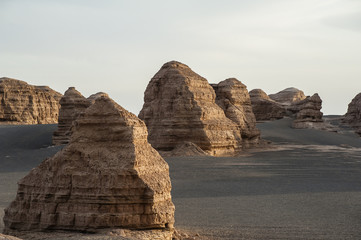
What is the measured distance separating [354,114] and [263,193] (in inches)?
2062

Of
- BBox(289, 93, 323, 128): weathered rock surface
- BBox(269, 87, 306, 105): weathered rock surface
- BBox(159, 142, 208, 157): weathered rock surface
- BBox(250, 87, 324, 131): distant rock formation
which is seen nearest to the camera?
BBox(159, 142, 208, 157): weathered rock surface

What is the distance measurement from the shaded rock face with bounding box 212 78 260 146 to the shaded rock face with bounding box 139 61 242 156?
4669 mm

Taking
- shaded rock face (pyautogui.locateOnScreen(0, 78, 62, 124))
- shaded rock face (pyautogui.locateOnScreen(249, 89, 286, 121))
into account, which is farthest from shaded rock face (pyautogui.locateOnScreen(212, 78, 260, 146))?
shaded rock face (pyautogui.locateOnScreen(0, 78, 62, 124))

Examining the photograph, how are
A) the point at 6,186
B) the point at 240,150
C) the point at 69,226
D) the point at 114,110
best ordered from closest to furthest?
1. the point at 69,226
2. the point at 114,110
3. the point at 6,186
4. the point at 240,150

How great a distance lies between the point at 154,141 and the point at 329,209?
1594cm

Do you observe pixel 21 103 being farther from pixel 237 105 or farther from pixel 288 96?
pixel 288 96

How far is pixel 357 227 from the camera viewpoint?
39.2 ft

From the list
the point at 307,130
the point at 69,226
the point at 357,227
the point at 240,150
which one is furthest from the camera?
the point at 307,130

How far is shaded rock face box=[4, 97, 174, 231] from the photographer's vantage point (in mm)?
9148

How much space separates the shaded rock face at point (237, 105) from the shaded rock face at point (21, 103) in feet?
102

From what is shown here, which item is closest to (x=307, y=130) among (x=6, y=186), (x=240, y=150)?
(x=240, y=150)

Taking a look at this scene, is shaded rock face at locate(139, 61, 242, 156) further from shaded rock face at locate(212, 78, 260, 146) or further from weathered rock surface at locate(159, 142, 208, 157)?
shaded rock face at locate(212, 78, 260, 146)

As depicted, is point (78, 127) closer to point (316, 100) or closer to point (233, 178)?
point (233, 178)

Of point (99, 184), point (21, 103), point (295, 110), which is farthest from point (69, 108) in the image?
point (295, 110)
